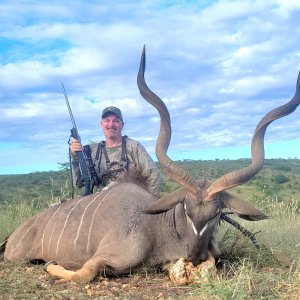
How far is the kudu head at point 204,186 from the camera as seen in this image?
13.0 ft

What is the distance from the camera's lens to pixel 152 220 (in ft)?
14.3

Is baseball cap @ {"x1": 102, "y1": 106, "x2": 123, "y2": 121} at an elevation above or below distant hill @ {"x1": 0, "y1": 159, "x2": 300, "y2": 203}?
above

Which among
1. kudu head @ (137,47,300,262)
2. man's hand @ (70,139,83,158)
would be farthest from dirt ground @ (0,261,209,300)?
man's hand @ (70,139,83,158)

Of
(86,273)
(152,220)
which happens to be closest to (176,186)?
(152,220)

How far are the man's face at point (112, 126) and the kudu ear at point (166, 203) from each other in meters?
2.12

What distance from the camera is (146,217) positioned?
437 cm

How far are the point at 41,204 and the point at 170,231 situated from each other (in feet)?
14.3

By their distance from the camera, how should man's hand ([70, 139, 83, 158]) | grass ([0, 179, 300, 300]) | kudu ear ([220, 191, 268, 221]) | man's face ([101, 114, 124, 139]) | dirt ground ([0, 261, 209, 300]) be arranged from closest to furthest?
grass ([0, 179, 300, 300]), dirt ground ([0, 261, 209, 300]), kudu ear ([220, 191, 268, 221]), man's hand ([70, 139, 83, 158]), man's face ([101, 114, 124, 139])

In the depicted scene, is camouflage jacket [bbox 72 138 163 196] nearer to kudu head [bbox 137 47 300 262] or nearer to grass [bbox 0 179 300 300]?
grass [bbox 0 179 300 300]

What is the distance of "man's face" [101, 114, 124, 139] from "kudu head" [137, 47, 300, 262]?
173 cm

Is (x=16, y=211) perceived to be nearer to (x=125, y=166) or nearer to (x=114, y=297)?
(x=125, y=166)

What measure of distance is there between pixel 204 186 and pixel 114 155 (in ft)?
7.38

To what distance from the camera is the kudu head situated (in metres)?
3.97

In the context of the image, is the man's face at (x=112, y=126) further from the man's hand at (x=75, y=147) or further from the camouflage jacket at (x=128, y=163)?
the man's hand at (x=75, y=147)
